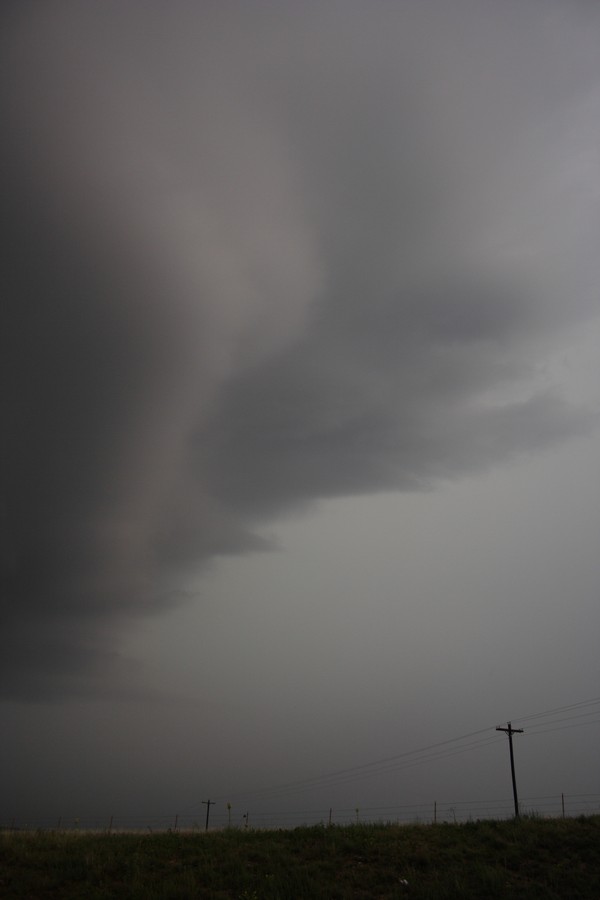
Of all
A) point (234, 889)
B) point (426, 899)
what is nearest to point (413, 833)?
point (426, 899)

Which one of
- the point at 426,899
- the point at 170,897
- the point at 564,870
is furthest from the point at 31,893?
the point at 564,870

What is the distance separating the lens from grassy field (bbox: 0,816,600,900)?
28359mm

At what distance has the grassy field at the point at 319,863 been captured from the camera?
28359mm

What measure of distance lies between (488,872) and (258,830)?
15599 mm

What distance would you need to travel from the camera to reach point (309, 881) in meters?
29.0

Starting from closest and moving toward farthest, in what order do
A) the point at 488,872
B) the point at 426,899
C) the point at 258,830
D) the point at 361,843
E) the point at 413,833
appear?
1. the point at 426,899
2. the point at 488,872
3. the point at 361,843
4. the point at 413,833
5. the point at 258,830

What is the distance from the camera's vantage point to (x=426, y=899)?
89.6ft

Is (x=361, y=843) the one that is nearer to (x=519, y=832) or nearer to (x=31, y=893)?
(x=519, y=832)

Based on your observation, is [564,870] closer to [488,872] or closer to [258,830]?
[488,872]

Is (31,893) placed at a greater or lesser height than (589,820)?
lesser

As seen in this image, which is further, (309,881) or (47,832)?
(47,832)

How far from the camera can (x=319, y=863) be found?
104ft

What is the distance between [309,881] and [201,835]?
1162 centimetres

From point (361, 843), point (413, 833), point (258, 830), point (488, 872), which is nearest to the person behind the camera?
point (488, 872)
